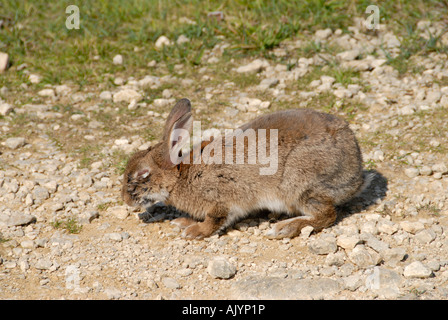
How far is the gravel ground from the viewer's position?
4.61m

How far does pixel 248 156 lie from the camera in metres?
5.34

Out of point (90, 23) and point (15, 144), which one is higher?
point (90, 23)

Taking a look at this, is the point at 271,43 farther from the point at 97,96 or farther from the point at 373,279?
the point at 373,279

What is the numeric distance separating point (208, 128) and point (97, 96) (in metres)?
1.63

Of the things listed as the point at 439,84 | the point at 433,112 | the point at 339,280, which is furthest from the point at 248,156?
the point at 439,84

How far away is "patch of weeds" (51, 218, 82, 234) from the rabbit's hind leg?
1740mm

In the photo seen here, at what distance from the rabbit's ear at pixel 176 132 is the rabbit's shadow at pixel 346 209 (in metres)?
0.60

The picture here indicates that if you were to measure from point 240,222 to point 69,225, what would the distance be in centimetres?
159

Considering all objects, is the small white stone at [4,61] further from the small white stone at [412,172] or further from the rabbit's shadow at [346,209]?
the small white stone at [412,172]

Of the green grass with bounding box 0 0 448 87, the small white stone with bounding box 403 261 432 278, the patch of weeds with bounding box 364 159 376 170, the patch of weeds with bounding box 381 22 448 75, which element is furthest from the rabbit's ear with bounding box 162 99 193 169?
the patch of weeds with bounding box 381 22 448 75

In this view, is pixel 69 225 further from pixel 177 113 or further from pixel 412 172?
pixel 412 172

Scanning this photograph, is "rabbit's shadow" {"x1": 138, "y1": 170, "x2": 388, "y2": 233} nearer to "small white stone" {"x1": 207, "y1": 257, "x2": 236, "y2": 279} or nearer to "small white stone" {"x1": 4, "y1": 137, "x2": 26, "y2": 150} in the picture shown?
"small white stone" {"x1": 207, "y1": 257, "x2": 236, "y2": 279}

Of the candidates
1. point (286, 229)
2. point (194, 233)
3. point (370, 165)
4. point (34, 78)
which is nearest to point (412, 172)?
point (370, 165)

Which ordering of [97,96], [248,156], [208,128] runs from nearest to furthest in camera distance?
1. [248,156]
2. [208,128]
3. [97,96]
